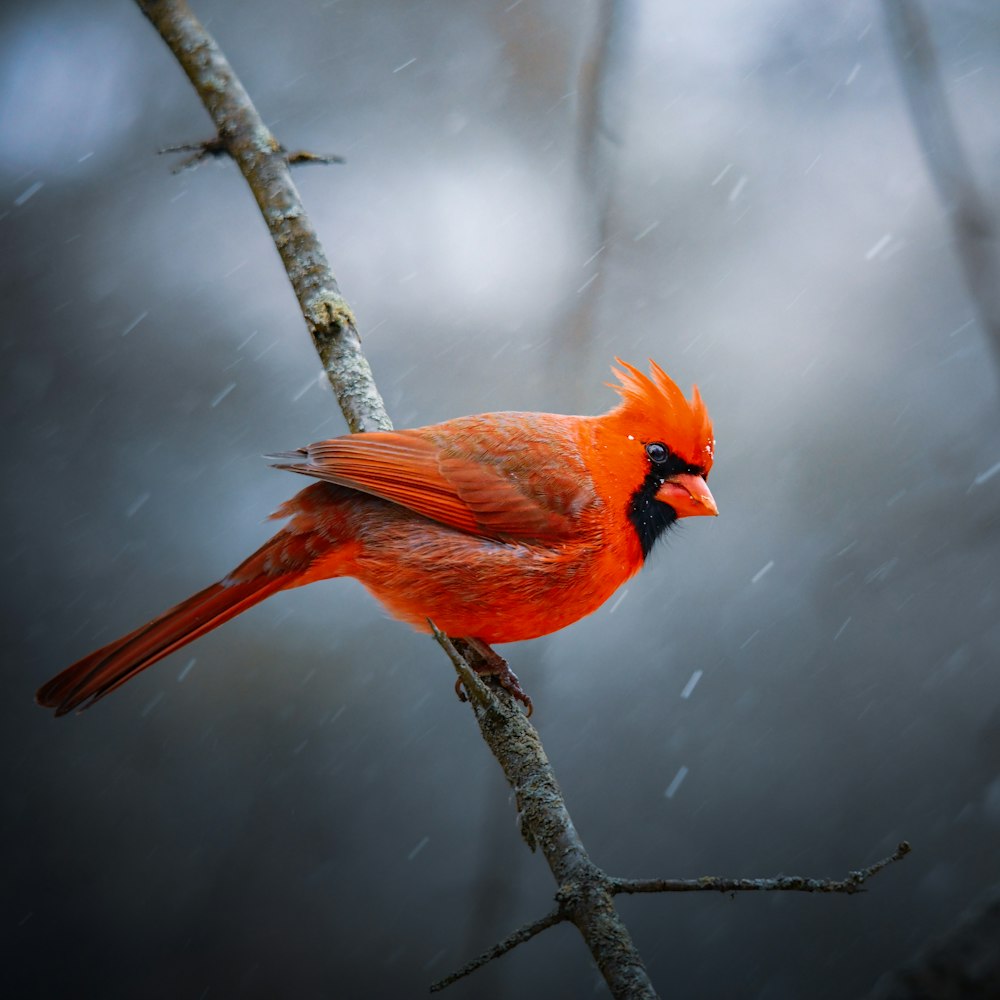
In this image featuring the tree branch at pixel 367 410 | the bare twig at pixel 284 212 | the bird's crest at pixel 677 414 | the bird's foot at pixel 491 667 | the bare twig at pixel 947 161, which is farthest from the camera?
the bare twig at pixel 947 161

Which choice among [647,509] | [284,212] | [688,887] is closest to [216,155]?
[284,212]

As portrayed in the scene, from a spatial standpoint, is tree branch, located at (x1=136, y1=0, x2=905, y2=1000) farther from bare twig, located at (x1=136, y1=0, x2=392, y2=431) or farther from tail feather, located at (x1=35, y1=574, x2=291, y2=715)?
tail feather, located at (x1=35, y1=574, x2=291, y2=715)

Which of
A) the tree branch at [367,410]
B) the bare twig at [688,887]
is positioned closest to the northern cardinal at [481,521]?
the tree branch at [367,410]

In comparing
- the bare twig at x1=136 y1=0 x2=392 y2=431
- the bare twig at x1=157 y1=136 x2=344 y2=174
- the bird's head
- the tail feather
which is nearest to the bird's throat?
the bird's head

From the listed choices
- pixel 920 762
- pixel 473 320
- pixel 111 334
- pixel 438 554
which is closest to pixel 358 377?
pixel 438 554

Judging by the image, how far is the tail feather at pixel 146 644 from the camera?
1.72m

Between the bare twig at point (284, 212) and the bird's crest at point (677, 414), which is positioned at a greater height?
the bare twig at point (284, 212)

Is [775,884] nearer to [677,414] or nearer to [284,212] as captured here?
[677,414]

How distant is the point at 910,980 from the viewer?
2.44 feet

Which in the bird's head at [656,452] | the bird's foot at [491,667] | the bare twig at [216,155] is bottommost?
the bird's foot at [491,667]

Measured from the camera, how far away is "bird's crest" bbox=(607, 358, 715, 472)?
1829 mm

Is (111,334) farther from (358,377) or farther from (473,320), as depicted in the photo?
(358,377)

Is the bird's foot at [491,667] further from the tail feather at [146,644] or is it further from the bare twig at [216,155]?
the bare twig at [216,155]

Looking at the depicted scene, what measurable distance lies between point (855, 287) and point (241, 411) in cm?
216
